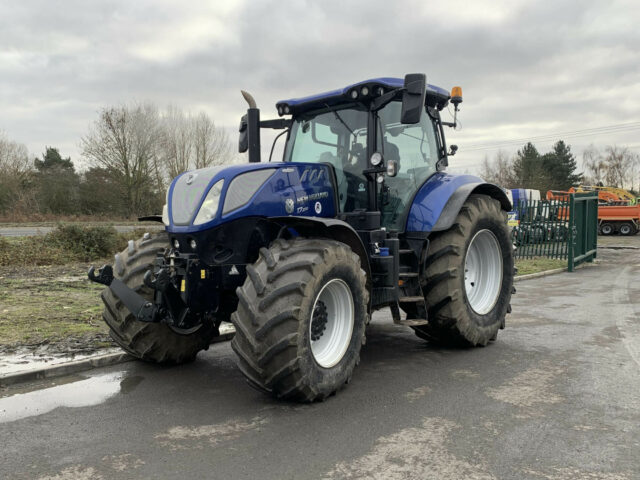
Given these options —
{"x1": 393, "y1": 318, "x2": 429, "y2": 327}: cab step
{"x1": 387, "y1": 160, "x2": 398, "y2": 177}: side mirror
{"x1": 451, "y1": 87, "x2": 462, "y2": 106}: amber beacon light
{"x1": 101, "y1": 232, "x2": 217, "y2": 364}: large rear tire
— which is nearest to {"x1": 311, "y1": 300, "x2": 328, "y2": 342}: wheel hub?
{"x1": 393, "y1": 318, "x2": 429, "y2": 327}: cab step

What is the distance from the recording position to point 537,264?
1612 centimetres

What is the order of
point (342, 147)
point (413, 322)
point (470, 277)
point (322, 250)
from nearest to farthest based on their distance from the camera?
point (322, 250)
point (413, 322)
point (342, 147)
point (470, 277)

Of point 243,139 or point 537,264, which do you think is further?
point 537,264

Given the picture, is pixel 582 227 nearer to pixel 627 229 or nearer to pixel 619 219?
pixel 619 219

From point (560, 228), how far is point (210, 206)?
15.2m

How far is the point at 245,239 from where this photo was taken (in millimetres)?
4469

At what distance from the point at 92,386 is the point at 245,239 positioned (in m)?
1.90

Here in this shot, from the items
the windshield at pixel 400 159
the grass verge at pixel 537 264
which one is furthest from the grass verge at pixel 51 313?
the grass verge at pixel 537 264

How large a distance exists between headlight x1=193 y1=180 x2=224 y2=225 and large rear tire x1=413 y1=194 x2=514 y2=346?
2398mm

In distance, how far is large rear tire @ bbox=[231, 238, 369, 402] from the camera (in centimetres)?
381

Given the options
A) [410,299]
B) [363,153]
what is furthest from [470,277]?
[363,153]

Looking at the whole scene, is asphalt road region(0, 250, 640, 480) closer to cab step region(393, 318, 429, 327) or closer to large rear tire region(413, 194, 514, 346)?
large rear tire region(413, 194, 514, 346)

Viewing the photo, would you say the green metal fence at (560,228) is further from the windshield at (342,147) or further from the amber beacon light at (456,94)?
the windshield at (342,147)

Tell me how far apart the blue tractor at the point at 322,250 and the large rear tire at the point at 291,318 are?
0.03ft
